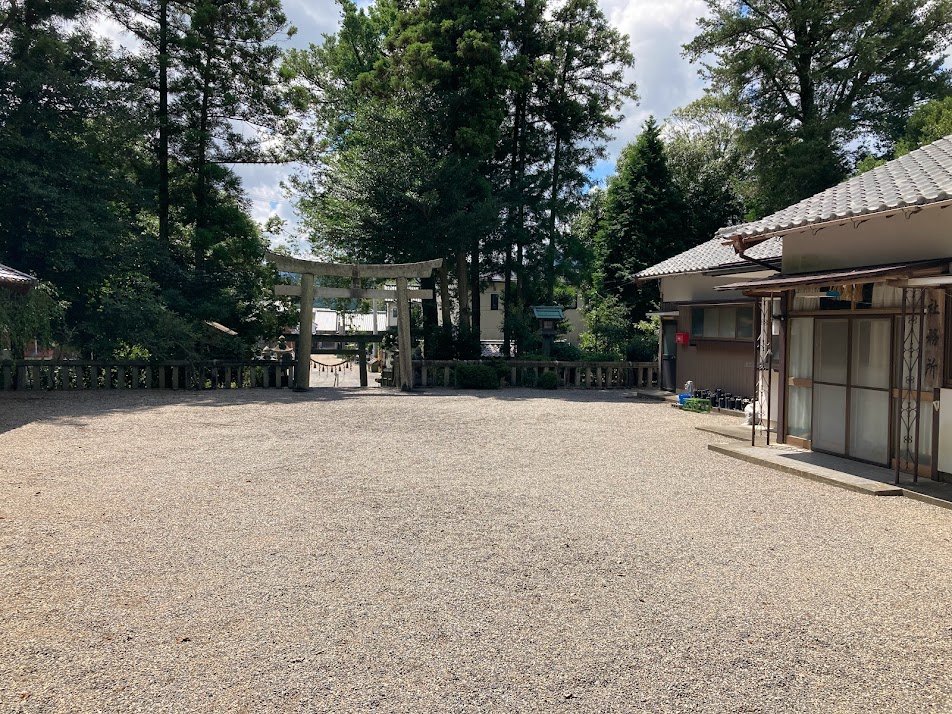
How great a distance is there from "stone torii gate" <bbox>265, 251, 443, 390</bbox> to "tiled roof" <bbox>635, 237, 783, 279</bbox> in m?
5.58

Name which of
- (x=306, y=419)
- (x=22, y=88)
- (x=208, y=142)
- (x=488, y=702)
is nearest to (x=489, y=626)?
(x=488, y=702)

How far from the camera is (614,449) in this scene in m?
8.53

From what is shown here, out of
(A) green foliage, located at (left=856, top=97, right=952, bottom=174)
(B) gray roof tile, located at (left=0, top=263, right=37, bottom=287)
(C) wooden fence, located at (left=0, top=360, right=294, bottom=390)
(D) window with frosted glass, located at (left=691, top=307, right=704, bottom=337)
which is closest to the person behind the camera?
(B) gray roof tile, located at (left=0, top=263, right=37, bottom=287)

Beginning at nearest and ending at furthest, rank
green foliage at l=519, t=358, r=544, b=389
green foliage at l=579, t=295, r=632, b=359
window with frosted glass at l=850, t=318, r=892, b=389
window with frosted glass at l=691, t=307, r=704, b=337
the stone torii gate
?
1. window with frosted glass at l=850, t=318, r=892, b=389
2. window with frosted glass at l=691, t=307, r=704, b=337
3. the stone torii gate
4. green foliage at l=519, t=358, r=544, b=389
5. green foliage at l=579, t=295, r=632, b=359

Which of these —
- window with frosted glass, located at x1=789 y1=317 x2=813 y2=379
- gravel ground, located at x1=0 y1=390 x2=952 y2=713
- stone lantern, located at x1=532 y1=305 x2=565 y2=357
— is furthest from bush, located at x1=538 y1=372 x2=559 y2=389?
gravel ground, located at x1=0 y1=390 x2=952 y2=713

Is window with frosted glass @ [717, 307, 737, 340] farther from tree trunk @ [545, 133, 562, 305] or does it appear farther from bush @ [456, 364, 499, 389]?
tree trunk @ [545, 133, 562, 305]

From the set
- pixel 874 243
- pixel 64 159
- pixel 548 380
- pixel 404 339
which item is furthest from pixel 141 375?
pixel 874 243

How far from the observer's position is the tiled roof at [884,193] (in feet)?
20.2

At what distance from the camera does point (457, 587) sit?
12.6 feet

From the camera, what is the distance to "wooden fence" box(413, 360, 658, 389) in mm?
17125

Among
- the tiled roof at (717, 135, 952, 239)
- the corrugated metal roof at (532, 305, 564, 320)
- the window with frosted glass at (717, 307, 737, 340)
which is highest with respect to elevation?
the tiled roof at (717, 135, 952, 239)

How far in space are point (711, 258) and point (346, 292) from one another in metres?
8.90

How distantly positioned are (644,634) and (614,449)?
5.33 metres

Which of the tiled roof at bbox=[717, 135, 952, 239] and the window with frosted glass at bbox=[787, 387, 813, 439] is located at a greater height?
the tiled roof at bbox=[717, 135, 952, 239]
